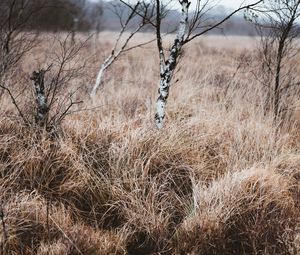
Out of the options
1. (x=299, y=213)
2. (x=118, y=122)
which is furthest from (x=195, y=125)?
(x=299, y=213)

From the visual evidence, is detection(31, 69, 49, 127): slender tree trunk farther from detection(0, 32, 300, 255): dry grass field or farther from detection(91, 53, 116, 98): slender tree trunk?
detection(91, 53, 116, 98): slender tree trunk

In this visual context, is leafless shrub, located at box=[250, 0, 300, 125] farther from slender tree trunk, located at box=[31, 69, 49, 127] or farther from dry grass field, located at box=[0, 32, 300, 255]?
slender tree trunk, located at box=[31, 69, 49, 127]

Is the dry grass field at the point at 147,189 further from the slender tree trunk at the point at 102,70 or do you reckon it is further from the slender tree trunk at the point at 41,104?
the slender tree trunk at the point at 102,70

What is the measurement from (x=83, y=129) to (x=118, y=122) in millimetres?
354

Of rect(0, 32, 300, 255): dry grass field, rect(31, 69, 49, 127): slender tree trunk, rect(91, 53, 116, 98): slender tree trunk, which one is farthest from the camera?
rect(91, 53, 116, 98): slender tree trunk

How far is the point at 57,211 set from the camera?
291cm

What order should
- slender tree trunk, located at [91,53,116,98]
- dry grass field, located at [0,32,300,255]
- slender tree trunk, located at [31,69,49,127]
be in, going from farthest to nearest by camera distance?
slender tree trunk, located at [91,53,116,98]
slender tree trunk, located at [31,69,49,127]
dry grass field, located at [0,32,300,255]

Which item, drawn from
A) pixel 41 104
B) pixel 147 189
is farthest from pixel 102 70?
pixel 147 189

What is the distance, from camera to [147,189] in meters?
Answer: 3.22

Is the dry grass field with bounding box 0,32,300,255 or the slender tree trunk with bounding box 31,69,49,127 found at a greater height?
the slender tree trunk with bounding box 31,69,49,127

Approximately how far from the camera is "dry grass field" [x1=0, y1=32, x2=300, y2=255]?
2.75m

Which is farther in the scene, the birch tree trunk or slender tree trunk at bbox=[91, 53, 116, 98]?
slender tree trunk at bbox=[91, 53, 116, 98]

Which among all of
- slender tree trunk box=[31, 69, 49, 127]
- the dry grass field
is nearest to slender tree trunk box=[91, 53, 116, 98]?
the dry grass field

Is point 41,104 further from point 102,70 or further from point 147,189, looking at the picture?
point 102,70
